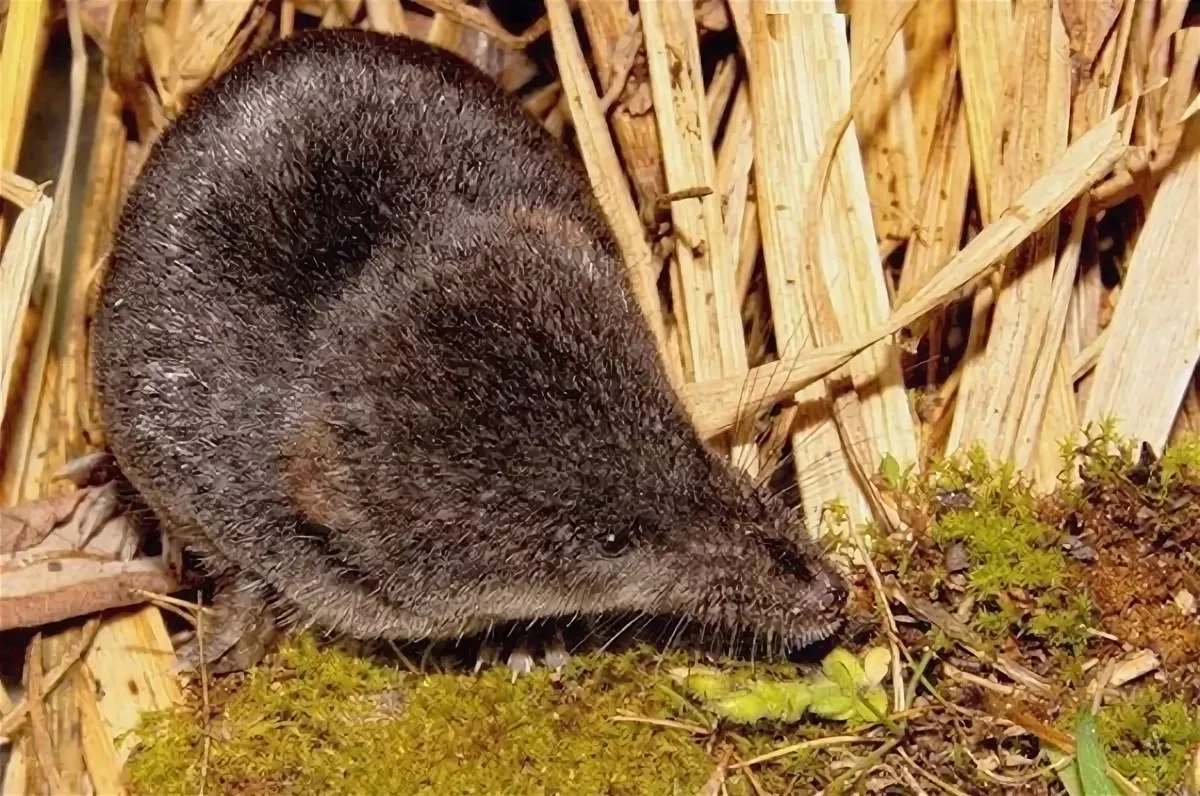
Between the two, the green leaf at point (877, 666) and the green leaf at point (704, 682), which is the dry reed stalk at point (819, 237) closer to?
the green leaf at point (877, 666)

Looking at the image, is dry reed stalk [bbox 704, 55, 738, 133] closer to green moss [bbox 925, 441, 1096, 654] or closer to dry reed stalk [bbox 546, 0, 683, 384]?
dry reed stalk [bbox 546, 0, 683, 384]

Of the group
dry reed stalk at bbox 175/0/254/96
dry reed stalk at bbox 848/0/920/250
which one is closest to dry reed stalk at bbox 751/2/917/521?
dry reed stalk at bbox 848/0/920/250

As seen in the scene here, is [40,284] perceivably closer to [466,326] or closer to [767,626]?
[466,326]

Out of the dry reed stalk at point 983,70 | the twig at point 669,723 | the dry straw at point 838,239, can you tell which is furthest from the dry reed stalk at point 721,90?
the twig at point 669,723

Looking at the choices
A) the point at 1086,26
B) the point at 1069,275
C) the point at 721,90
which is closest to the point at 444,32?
the point at 721,90

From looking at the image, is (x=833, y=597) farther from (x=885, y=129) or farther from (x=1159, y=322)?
(x=885, y=129)

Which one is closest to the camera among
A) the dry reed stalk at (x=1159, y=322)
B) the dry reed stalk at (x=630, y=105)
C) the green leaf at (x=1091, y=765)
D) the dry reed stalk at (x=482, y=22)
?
the green leaf at (x=1091, y=765)

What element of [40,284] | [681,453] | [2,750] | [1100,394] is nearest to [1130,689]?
[1100,394]
